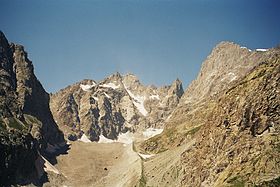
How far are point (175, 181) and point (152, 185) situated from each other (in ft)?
80.2

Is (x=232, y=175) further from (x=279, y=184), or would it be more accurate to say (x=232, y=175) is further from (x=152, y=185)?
(x=152, y=185)

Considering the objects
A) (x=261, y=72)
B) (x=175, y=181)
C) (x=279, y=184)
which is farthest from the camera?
(x=175, y=181)

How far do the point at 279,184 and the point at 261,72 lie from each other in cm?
5730

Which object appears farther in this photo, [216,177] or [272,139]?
[216,177]

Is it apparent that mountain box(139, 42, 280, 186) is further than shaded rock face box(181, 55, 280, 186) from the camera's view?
No

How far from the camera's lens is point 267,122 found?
397 ft

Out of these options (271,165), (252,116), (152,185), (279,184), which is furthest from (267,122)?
(152,185)

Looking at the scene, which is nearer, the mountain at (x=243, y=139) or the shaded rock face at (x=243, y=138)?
the mountain at (x=243, y=139)

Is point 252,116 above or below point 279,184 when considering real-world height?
above

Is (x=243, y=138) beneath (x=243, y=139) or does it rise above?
above

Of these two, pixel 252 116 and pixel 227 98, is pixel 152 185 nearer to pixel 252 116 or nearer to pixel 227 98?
pixel 227 98

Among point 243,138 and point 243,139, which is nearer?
point 243,139

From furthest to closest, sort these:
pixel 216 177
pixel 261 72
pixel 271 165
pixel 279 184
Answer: pixel 261 72 < pixel 216 177 < pixel 271 165 < pixel 279 184

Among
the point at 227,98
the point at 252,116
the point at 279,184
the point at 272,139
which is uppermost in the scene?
the point at 227,98
